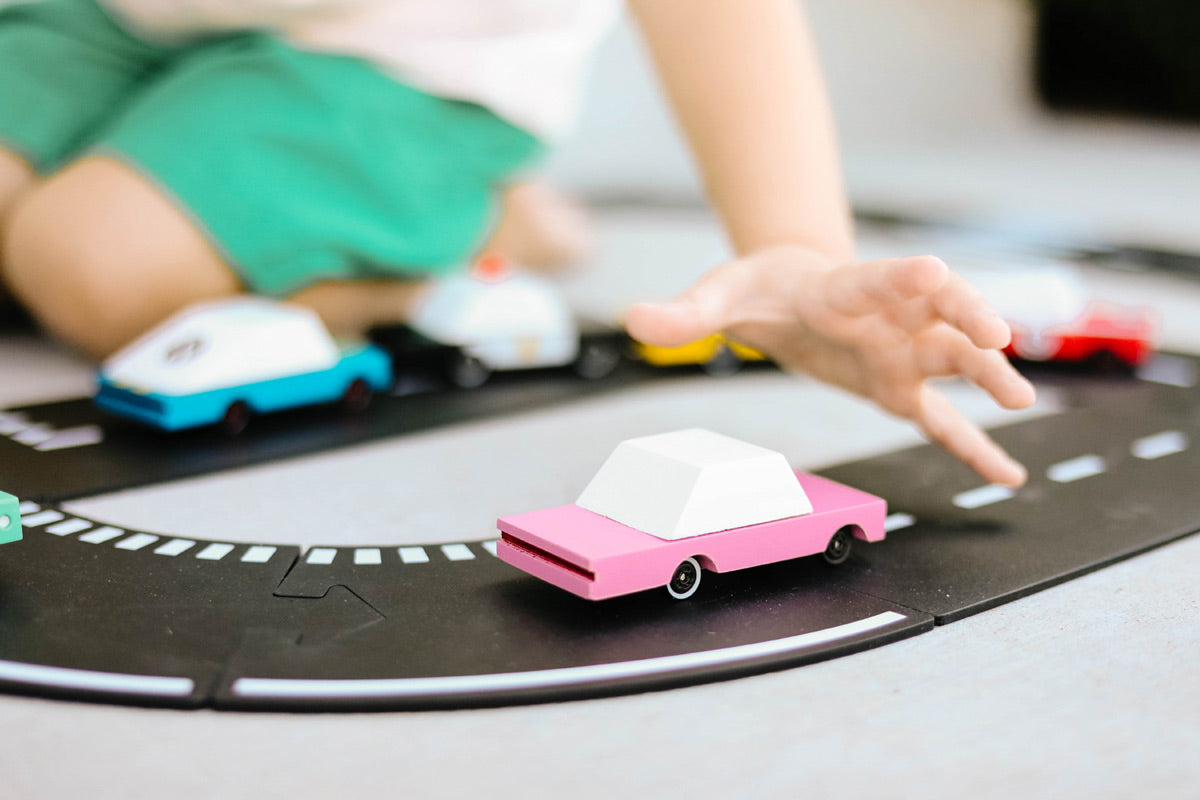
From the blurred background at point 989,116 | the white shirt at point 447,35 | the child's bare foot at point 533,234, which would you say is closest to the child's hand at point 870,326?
the white shirt at point 447,35

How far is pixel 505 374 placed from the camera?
928 mm

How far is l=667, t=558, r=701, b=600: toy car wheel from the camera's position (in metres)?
0.49

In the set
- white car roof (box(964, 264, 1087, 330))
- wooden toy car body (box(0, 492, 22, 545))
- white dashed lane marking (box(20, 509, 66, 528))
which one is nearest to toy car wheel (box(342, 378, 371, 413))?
white dashed lane marking (box(20, 509, 66, 528))

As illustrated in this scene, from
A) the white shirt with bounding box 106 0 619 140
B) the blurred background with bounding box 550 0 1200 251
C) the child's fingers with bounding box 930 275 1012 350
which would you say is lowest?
the blurred background with bounding box 550 0 1200 251

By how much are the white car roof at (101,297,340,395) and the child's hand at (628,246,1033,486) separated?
296 mm

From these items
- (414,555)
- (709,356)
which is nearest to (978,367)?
(414,555)

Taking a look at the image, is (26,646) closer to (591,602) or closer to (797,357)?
(591,602)

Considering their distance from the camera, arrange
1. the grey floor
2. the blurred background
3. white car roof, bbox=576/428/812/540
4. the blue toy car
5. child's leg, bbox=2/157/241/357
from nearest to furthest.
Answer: the grey floor → white car roof, bbox=576/428/812/540 → the blue toy car → child's leg, bbox=2/157/241/357 → the blurred background

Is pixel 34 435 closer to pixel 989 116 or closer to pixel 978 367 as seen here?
pixel 978 367

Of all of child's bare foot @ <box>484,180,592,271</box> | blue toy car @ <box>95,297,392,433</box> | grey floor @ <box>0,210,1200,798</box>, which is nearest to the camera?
grey floor @ <box>0,210,1200,798</box>

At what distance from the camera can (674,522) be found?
1.57 feet

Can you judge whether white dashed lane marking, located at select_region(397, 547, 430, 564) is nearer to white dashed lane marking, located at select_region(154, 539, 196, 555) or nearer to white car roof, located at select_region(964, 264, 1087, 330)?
white dashed lane marking, located at select_region(154, 539, 196, 555)

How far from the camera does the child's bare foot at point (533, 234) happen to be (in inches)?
48.7

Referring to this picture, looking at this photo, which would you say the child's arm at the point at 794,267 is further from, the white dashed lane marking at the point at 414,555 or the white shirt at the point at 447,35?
the white shirt at the point at 447,35
